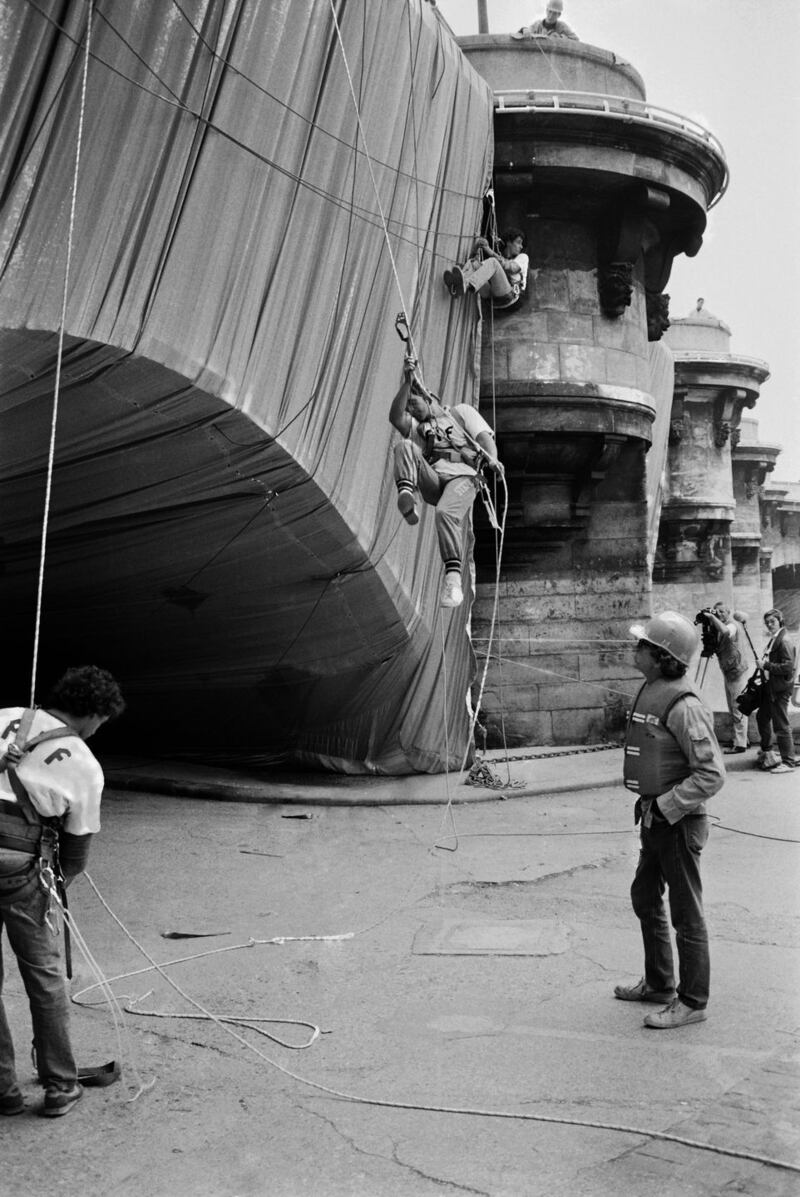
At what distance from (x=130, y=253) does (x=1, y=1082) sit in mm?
4241

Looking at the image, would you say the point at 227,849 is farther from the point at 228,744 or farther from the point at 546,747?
the point at 546,747

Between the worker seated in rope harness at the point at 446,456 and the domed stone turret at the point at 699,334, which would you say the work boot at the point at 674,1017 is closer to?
the worker seated in rope harness at the point at 446,456

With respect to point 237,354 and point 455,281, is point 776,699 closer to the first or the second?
point 455,281

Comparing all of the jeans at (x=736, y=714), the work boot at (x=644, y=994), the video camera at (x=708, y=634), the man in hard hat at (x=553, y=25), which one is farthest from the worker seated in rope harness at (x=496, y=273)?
the work boot at (x=644, y=994)

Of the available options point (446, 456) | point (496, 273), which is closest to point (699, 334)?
point (496, 273)

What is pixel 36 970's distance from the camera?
379cm

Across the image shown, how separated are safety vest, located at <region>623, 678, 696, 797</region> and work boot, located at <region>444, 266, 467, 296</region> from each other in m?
6.92

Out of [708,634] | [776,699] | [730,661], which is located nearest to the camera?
[776,699]

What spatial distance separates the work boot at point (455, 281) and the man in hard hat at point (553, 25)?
4.79 metres

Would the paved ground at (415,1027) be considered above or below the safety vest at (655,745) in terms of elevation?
below

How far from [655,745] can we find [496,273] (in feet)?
27.3

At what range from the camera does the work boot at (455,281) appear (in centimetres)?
1105

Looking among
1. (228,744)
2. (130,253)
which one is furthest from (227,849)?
(130,253)

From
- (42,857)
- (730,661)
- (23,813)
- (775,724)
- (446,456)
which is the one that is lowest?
(42,857)
